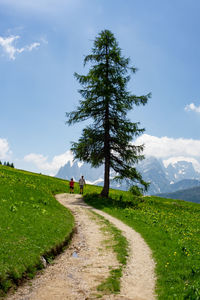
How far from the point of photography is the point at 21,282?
9711mm

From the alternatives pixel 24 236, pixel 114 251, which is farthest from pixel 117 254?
pixel 24 236

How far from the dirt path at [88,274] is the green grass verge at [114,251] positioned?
0.25 metres

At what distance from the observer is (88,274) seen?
11.0m

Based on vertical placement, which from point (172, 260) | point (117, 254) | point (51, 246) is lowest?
point (117, 254)

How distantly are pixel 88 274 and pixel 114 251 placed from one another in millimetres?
3550

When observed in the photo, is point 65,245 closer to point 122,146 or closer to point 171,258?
point 171,258

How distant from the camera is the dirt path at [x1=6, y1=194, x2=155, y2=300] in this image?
9.03m

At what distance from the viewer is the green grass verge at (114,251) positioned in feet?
31.4

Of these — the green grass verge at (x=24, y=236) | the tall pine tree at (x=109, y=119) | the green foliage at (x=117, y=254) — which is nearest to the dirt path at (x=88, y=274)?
the green foliage at (x=117, y=254)

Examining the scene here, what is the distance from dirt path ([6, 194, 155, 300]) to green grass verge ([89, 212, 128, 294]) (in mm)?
249

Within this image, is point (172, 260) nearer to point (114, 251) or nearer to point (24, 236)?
point (114, 251)

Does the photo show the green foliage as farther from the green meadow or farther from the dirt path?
the green meadow

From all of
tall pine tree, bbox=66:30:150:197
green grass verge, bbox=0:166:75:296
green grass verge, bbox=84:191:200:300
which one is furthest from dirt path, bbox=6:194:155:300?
tall pine tree, bbox=66:30:150:197

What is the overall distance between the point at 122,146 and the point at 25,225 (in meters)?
21.0
